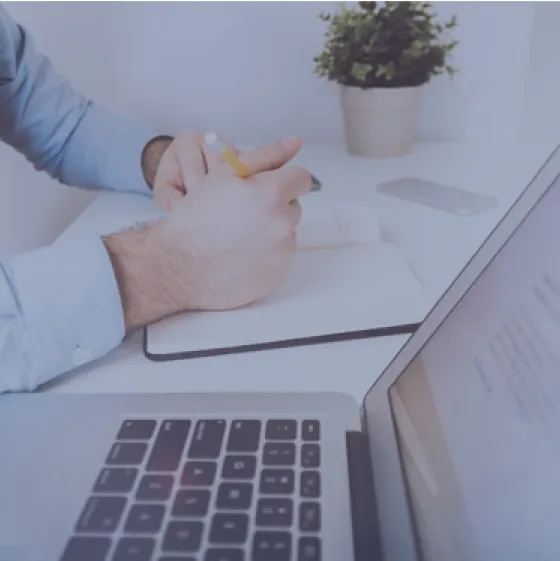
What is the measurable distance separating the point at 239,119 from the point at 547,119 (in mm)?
452

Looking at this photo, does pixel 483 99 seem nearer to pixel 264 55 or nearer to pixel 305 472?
pixel 264 55

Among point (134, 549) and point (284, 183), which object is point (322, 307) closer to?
point (284, 183)

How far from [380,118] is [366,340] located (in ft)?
1.75

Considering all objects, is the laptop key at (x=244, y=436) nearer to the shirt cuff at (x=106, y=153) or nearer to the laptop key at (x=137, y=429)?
the laptop key at (x=137, y=429)

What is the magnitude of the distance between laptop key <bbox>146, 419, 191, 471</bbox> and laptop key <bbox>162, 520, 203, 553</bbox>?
44 mm

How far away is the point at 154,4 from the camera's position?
1.08 meters

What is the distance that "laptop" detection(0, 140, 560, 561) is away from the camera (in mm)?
297

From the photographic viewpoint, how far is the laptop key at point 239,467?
0.36m

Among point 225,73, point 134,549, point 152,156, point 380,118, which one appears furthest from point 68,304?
point 225,73

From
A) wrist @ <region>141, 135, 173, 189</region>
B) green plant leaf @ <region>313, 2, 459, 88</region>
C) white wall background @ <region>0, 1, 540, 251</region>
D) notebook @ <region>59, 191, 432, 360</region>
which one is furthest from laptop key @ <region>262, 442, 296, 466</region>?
white wall background @ <region>0, 1, 540, 251</region>

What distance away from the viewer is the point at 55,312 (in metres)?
0.50

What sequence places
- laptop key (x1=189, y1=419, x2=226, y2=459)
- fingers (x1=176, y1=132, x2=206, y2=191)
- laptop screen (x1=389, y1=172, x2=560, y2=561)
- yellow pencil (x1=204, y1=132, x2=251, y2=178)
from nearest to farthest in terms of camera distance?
laptop screen (x1=389, y1=172, x2=560, y2=561)
laptop key (x1=189, y1=419, x2=226, y2=459)
yellow pencil (x1=204, y1=132, x2=251, y2=178)
fingers (x1=176, y1=132, x2=206, y2=191)

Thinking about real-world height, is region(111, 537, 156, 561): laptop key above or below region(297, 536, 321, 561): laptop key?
above

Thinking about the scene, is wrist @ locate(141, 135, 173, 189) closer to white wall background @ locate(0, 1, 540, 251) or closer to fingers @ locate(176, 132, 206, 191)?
fingers @ locate(176, 132, 206, 191)
